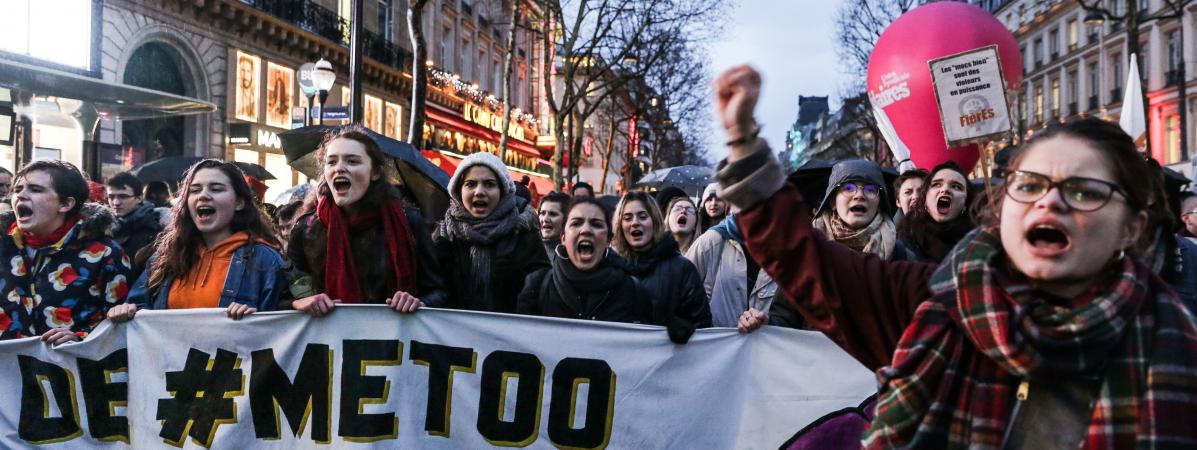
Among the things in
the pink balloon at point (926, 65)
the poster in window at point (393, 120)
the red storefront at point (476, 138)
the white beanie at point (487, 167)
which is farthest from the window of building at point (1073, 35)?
the white beanie at point (487, 167)

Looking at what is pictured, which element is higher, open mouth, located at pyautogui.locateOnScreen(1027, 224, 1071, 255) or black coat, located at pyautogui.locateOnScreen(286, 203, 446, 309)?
open mouth, located at pyautogui.locateOnScreen(1027, 224, 1071, 255)

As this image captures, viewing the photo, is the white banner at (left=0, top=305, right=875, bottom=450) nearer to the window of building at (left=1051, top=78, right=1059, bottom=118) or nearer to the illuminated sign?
the illuminated sign

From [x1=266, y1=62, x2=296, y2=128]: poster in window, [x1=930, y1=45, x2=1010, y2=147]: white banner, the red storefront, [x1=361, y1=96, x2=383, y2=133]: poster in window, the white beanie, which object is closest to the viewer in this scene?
the white beanie

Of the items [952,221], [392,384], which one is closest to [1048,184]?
[392,384]

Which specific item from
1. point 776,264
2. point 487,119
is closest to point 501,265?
point 776,264

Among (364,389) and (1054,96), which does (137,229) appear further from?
(1054,96)

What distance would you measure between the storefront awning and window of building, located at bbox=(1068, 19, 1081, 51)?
51193 millimetres

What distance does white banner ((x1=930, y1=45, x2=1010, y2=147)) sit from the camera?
5645 millimetres

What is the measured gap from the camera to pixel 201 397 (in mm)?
4184

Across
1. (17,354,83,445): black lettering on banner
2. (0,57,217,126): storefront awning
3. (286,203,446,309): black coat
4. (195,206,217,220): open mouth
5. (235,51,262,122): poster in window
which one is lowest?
(17,354,83,445): black lettering on banner

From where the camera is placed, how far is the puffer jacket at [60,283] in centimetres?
431

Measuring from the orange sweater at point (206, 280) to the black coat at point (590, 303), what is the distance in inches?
52.4

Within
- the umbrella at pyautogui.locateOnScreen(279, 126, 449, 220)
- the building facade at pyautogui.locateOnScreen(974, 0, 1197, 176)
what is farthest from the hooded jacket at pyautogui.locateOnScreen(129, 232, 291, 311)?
the building facade at pyautogui.locateOnScreen(974, 0, 1197, 176)

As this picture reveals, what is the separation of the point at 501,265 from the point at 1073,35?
184 feet
